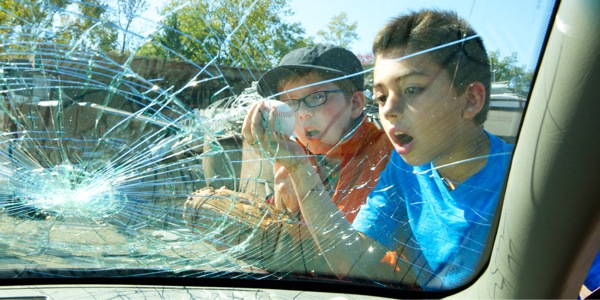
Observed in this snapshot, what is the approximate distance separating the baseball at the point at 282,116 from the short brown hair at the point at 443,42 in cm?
26

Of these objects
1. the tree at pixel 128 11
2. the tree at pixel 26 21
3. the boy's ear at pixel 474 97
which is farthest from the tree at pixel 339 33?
the tree at pixel 26 21

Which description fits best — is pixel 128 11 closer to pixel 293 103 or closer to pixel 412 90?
pixel 293 103

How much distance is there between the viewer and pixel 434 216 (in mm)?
1613

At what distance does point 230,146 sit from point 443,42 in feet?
1.99

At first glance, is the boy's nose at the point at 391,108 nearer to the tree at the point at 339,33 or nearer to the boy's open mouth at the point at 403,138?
the boy's open mouth at the point at 403,138

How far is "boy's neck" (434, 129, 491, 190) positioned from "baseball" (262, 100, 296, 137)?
0.39m

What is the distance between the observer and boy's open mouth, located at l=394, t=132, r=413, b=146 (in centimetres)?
153

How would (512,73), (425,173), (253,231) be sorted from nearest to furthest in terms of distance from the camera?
(512,73), (425,173), (253,231)

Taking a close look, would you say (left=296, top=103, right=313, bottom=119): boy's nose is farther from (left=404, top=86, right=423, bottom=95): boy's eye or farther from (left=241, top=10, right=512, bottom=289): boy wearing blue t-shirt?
(left=404, top=86, right=423, bottom=95): boy's eye

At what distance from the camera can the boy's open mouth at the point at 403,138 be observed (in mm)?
1528

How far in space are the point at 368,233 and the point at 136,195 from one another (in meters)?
0.66

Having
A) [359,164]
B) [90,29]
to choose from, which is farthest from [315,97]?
[90,29]

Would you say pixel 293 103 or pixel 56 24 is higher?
pixel 56 24

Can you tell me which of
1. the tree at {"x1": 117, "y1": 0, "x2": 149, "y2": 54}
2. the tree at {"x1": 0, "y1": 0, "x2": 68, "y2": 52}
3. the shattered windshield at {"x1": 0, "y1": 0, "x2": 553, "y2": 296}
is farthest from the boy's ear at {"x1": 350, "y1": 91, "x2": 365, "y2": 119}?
the tree at {"x1": 0, "y1": 0, "x2": 68, "y2": 52}
